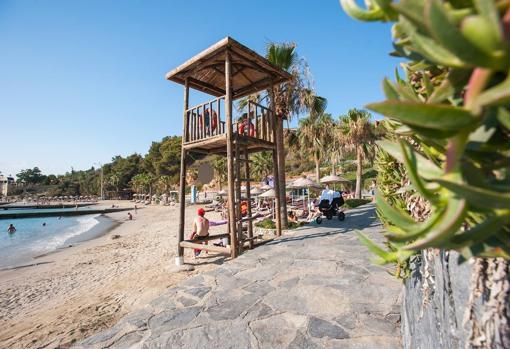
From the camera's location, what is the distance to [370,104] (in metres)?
0.55

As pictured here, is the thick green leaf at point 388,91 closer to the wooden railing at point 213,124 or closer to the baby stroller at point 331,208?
the wooden railing at point 213,124

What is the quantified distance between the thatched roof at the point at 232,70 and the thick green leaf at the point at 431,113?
6.20m

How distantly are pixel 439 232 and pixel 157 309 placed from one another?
11.2ft

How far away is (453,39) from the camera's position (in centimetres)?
46

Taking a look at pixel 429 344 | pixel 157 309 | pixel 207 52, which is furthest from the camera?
pixel 207 52

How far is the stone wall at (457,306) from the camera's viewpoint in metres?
0.83

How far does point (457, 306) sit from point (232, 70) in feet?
25.6

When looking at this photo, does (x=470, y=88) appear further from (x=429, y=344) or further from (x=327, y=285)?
(x=327, y=285)

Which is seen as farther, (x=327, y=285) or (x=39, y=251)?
Answer: (x=39, y=251)

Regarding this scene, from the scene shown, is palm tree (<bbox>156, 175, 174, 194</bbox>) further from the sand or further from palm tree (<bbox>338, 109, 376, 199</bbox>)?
the sand

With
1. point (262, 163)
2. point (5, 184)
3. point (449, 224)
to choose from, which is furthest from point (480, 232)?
point (5, 184)

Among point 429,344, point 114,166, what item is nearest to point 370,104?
point 429,344

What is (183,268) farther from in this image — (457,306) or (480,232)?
(480,232)

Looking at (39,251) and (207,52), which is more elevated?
(207,52)
